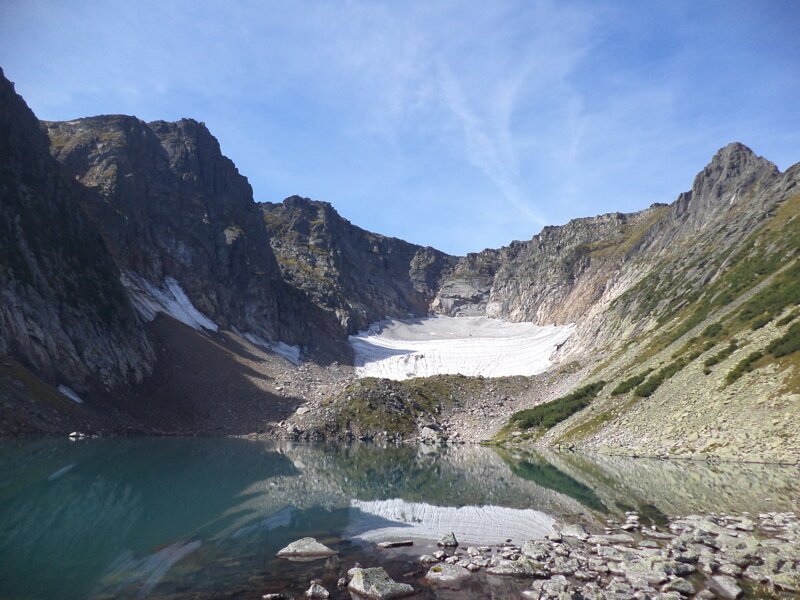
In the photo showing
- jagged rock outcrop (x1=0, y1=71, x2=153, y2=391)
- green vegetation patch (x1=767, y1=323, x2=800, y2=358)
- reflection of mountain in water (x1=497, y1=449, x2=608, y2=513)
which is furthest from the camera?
jagged rock outcrop (x1=0, y1=71, x2=153, y2=391)

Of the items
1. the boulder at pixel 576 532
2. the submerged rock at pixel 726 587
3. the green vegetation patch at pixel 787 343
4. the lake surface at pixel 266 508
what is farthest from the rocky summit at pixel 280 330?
the submerged rock at pixel 726 587

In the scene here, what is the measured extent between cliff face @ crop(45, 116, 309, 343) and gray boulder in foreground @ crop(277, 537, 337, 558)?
97866 millimetres

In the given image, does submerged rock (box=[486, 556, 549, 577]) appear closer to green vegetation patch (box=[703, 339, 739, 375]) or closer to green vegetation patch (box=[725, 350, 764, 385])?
green vegetation patch (box=[725, 350, 764, 385])

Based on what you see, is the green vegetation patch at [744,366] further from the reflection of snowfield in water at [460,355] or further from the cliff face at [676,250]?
the reflection of snowfield in water at [460,355]

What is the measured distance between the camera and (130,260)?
10731 centimetres

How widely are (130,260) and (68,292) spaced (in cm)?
3795

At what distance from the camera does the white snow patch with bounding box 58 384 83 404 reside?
60.9 meters

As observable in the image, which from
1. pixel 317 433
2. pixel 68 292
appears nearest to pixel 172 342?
pixel 68 292

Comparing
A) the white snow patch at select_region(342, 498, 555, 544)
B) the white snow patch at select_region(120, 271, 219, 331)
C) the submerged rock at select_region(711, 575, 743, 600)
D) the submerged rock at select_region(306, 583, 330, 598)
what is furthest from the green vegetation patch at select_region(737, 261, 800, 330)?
the white snow patch at select_region(120, 271, 219, 331)

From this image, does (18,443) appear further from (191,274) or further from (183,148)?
(183,148)

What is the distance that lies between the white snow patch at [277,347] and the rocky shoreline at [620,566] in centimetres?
11211

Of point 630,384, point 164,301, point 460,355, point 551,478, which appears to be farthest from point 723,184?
point 164,301

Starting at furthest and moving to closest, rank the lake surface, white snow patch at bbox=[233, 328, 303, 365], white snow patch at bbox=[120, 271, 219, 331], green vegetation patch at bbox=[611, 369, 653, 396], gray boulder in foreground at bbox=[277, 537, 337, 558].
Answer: white snow patch at bbox=[233, 328, 303, 365] < white snow patch at bbox=[120, 271, 219, 331] < green vegetation patch at bbox=[611, 369, 653, 396] < gray boulder in foreground at bbox=[277, 537, 337, 558] < the lake surface

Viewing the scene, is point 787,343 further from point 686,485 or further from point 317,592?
point 317,592
